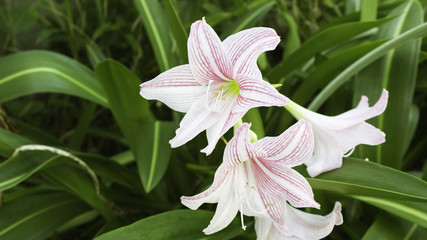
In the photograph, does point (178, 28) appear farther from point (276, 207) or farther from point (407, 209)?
point (407, 209)

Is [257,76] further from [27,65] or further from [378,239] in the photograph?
[27,65]

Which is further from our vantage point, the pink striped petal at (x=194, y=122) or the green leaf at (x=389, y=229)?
the green leaf at (x=389, y=229)

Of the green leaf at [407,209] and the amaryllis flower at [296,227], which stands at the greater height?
the amaryllis flower at [296,227]

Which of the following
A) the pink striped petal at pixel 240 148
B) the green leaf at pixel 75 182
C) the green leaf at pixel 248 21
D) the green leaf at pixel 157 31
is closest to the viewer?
the pink striped petal at pixel 240 148

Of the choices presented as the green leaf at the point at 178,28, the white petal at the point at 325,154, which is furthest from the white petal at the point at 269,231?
the green leaf at the point at 178,28

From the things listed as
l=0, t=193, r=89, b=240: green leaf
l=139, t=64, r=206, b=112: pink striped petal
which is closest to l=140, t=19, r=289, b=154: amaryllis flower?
l=139, t=64, r=206, b=112: pink striped petal

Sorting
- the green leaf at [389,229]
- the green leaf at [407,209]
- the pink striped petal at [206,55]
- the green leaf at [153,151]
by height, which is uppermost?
the pink striped petal at [206,55]

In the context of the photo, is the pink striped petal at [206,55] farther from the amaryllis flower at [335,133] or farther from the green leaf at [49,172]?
the green leaf at [49,172]

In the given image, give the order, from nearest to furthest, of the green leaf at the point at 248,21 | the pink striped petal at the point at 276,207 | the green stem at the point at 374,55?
the pink striped petal at the point at 276,207
the green stem at the point at 374,55
the green leaf at the point at 248,21
